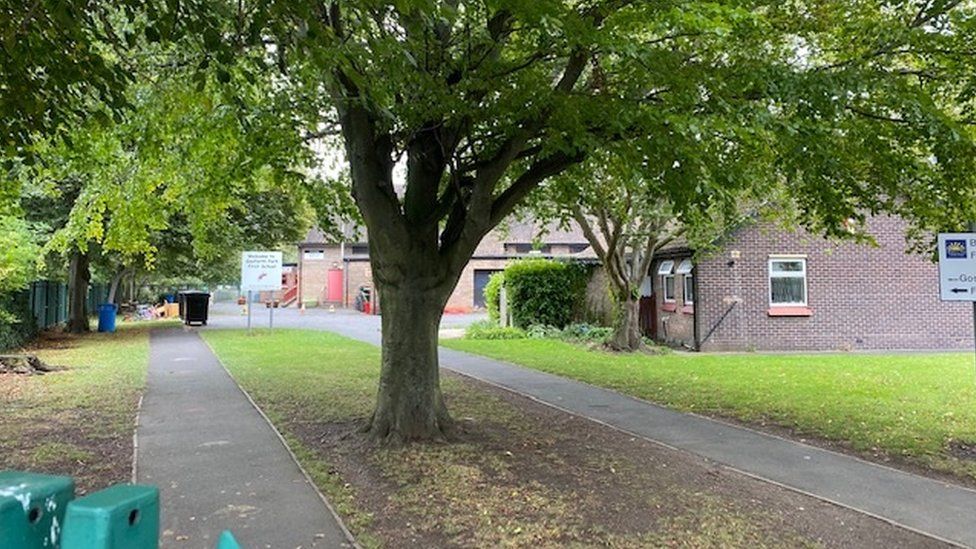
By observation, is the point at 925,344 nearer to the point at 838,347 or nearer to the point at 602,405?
the point at 838,347

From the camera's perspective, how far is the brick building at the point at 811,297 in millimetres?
19078

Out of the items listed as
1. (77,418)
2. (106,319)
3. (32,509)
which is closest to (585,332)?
(77,418)

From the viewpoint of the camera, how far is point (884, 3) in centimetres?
662

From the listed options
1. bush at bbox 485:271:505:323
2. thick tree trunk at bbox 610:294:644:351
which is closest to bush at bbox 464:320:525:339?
bush at bbox 485:271:505:323

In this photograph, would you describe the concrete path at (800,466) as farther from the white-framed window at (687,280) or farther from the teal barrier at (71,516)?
the white-framed window at (687,280)

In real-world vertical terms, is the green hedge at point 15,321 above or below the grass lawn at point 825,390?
above

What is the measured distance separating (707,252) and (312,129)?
41.7 ft

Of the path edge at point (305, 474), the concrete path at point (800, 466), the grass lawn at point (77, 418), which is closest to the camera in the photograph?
the path edge at point (305, 474)

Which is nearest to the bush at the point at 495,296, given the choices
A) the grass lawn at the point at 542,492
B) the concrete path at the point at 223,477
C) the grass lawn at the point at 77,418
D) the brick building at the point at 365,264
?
the grass lawn at the point at 77,418

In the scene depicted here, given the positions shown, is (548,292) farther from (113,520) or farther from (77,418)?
(113,520)

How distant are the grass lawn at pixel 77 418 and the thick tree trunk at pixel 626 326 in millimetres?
11158

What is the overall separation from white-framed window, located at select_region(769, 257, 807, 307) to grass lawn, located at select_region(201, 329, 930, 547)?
42.4 ft

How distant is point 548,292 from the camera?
2342 cm

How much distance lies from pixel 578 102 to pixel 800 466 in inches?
157
